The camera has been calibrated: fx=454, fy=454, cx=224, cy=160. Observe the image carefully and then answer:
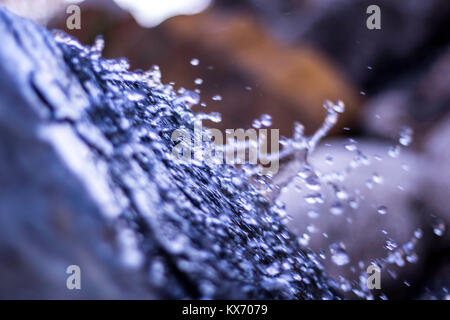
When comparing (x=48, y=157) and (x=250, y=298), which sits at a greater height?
(x=48, y=157)

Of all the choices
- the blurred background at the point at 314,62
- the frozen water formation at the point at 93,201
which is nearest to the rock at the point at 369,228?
the blurred background at the point at 314,62

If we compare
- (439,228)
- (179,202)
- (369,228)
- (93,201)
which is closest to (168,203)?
(179,202)

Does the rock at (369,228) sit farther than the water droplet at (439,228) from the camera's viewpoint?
No

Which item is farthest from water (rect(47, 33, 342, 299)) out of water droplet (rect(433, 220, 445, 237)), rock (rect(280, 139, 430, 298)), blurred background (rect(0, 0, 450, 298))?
blurred background (rect(0, 0, 450, 298))

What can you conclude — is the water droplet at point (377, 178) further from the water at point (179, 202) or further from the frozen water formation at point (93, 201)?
the frozen water formation at point (93, 201)

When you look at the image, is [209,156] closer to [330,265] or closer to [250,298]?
[250,298]

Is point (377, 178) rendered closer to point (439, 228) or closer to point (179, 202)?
point (439, 228)
